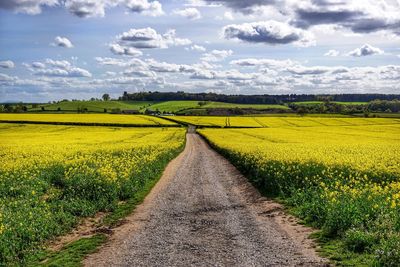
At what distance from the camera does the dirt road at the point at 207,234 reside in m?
10.9

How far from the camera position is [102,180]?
1891 centimetres

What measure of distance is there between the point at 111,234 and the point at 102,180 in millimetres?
5627

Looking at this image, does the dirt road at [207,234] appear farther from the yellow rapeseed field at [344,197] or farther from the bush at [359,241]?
the bush at [359,241]

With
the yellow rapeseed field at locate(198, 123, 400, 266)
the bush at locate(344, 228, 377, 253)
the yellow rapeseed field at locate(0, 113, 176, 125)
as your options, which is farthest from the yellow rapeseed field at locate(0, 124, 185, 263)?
the yellow rapeseed field at locate(0, 113, 176, 125)

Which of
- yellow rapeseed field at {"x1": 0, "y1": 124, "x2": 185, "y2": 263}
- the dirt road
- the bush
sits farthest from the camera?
yellow rapeseed field at {"x1": 0, "y1": 124, "x2": 185, "y2": 263}

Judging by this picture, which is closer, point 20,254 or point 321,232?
point 20,254

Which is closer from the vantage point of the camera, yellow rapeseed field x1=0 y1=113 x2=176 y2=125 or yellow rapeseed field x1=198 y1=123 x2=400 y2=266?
yellow rapeseed field x1=198 y1=123 x2=400 y2=266

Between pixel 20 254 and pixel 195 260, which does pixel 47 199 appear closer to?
pixel 20 254

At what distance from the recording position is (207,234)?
13328 millimetres

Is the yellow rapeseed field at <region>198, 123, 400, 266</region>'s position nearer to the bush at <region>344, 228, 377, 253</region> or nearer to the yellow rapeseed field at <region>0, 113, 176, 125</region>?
the bush at <region>344, 228, 377, 253</region>

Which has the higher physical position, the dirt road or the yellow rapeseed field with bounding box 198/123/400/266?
the yellow rapeseed field with bounding box 198/123/400/266

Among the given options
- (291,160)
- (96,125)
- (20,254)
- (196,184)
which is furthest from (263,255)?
(96,125)

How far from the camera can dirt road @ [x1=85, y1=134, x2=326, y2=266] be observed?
1087 centimetres

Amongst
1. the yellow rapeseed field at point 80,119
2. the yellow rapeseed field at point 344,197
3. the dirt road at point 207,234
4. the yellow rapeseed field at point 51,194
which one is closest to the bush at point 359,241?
the yellow rapeseed field at point 344,197
